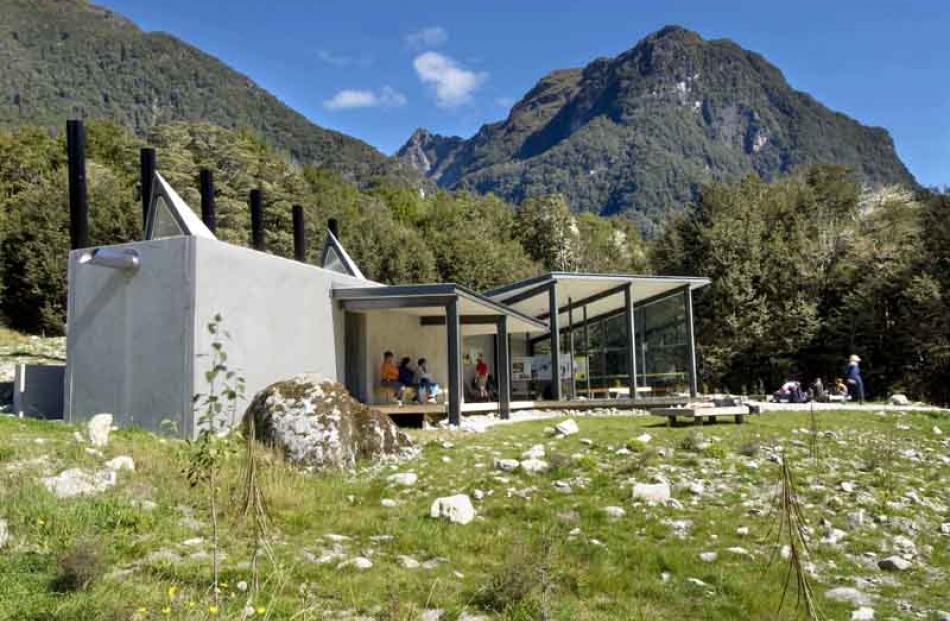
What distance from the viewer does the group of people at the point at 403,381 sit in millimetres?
18812

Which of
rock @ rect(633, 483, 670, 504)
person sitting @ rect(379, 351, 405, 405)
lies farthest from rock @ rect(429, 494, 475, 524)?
person sitting @ rect(379, 351, 405, 405)

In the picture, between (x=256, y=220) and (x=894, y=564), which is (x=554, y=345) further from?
(x=894, y=564)

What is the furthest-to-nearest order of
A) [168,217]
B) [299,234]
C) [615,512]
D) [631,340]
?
[631,340], [299,234], [168,217], [615,512]

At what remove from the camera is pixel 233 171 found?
159 ft

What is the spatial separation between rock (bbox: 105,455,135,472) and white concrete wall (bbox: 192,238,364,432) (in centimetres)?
318

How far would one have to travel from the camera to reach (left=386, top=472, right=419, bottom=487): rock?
9.16 metres

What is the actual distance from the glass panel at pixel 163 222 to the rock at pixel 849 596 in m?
12.2

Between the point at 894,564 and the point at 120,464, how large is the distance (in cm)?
754

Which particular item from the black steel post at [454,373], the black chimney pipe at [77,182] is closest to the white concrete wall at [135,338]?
the black chimney pipe at [77,182]

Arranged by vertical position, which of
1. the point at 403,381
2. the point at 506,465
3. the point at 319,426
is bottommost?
the point at 506,465

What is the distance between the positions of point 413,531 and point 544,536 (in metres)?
1.25

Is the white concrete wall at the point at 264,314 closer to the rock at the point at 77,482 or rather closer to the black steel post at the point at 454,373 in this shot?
the black steel post at the point at 454,373

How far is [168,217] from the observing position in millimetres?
14461

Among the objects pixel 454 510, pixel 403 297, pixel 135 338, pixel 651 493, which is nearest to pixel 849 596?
pixel 651 493
